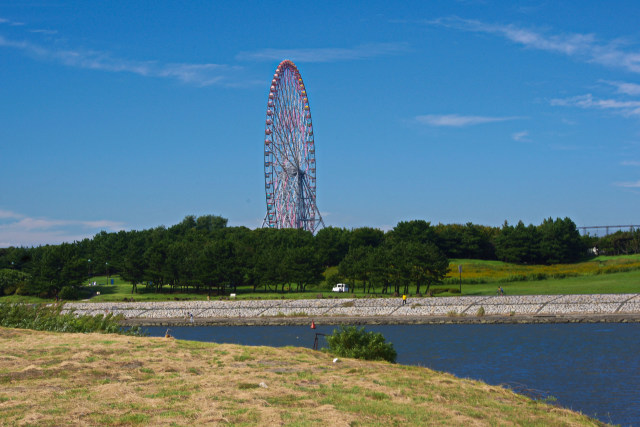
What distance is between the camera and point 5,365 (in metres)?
18.8

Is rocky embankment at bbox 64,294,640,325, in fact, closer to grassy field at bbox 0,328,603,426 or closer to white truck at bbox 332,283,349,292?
white truck at bbox 332,283,349,292

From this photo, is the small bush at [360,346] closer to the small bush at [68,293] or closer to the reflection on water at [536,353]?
the reflection on water at [536,353]

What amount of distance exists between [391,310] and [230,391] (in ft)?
171

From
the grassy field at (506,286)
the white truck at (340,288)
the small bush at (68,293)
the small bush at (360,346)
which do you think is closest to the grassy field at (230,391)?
the small bush at (360,346)

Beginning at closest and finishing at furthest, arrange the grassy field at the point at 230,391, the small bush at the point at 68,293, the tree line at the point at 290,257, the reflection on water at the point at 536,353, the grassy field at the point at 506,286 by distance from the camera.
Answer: the grassy field at the point at 230,391 < the reflection on water at the point at 536,353 < the grassy field at the point at 506,286 < the tree line at the point at 290,257 < the small bush at the point at 68,293

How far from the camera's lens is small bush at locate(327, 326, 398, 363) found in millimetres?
24016

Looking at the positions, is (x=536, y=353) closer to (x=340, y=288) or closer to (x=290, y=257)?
(x=340, y=288)

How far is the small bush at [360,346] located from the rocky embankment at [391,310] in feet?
116

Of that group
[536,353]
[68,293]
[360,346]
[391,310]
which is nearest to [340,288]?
[391,310]

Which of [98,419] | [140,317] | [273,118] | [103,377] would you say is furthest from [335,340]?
[273,118]

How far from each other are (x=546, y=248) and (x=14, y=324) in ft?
374

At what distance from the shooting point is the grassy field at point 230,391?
13.7 m

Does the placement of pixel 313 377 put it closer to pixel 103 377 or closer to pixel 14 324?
pixel 103 377

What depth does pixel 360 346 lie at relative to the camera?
2448cm
